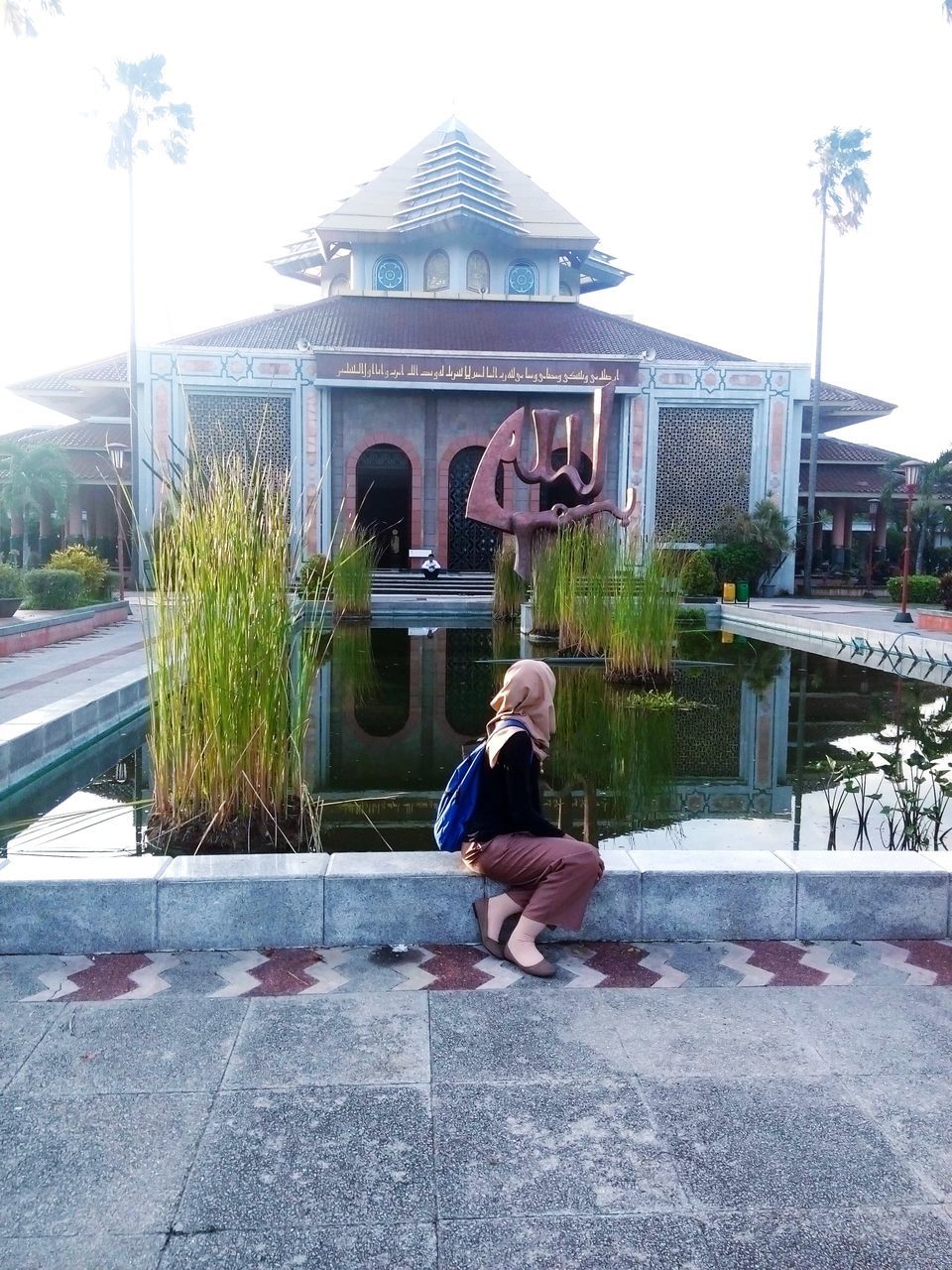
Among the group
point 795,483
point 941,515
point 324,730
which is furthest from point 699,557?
point 324,730

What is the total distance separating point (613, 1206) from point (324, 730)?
4407 millimetres

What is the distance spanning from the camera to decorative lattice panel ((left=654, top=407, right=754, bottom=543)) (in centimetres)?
2073

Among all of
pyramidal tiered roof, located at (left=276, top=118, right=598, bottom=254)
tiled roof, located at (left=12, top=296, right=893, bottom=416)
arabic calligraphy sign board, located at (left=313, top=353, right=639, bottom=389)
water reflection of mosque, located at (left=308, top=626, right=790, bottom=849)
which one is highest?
pyramidal tiered roof, located at (left=276, top=118, right=598, bottom=254)

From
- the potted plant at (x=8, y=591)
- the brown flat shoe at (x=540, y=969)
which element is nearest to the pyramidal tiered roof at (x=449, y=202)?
the potted plant at (x=8, y=591)

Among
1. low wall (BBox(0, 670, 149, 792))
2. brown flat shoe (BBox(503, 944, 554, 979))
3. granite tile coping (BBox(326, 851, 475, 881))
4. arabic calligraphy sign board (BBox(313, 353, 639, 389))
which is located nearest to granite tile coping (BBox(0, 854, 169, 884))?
granite tile coping (BBox(326, 851, 475, 881))

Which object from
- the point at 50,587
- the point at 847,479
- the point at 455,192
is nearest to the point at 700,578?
the point at 847,479

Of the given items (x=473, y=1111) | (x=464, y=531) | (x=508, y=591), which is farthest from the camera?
(x=464, y=531)

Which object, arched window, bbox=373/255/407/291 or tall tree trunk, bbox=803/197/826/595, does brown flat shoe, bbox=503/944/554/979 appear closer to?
tall tree trunk, bbox=803/197/826/595

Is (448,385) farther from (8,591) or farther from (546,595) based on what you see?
(8,591)

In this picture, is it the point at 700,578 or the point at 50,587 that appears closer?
the point at 50,587

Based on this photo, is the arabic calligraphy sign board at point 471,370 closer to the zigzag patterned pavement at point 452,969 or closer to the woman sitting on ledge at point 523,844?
the woman sitting on ledge at point 523,844

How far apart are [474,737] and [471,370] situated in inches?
590

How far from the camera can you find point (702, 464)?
20828mm

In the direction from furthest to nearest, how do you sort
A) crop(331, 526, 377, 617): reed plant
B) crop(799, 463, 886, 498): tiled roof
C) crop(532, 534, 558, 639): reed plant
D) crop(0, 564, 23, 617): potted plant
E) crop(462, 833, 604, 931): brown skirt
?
crop(799, 463, 886, 498): tiled roof
crop(331, 526, 377, 617): reed plant
crop(0, 564, 23, 617): potted plant
crop(532, 534, 558, 639): reed plant
crop(462, 833, 604, 931): brown skirt
